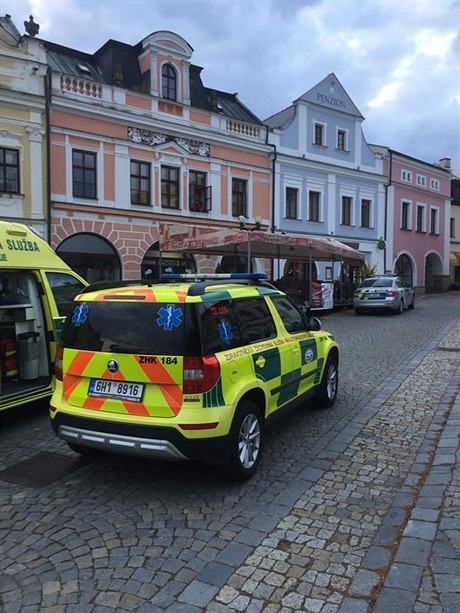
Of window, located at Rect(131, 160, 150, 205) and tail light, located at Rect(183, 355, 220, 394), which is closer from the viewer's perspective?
tail light, located at Rect(183, 355, 220, 394)

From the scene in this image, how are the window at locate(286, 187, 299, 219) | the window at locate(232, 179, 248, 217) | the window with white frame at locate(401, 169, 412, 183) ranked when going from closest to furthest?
the window at locate(232, 179, 248, 217) < the window at locate(286, 187, 299, 219) < the window with white frame at locate(401, 169, 412, 183)

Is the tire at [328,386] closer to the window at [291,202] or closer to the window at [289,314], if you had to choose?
the window at [289,314]

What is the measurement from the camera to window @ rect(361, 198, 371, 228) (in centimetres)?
3272

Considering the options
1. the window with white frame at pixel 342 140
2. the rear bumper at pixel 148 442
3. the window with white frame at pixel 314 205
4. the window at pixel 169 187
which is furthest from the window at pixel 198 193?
the rear bumper at pixel 148 442

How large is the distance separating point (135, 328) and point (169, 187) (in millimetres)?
19662

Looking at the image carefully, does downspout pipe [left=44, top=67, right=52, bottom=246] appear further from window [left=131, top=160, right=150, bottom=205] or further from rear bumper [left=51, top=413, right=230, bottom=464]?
rear bumper [left=51, top=413, right=230, bottom=464]

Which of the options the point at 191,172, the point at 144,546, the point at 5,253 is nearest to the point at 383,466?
the point at 144,546

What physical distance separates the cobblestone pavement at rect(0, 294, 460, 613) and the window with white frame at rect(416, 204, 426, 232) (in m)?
34.5

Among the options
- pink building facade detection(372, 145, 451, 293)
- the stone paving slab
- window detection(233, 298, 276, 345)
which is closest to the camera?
the stone paving slab

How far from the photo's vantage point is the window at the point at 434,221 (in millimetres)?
39125

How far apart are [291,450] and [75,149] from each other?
18054mm

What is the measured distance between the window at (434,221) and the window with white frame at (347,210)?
35.2ft

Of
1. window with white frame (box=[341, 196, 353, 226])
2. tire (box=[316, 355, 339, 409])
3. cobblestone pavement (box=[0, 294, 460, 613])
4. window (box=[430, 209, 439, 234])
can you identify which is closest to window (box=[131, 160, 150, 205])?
window with white frame (box=[341, 196, 353, 226])

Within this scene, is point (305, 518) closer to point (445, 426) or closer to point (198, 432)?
point (198, 432)
